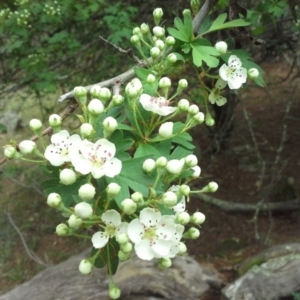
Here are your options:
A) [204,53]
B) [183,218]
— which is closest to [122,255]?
[183,218]

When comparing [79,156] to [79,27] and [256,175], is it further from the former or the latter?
[256,175]

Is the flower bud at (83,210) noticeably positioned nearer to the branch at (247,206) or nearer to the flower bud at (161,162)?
the flower bud at (161,162)

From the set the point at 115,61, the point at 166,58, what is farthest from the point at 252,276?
the point at 166,58

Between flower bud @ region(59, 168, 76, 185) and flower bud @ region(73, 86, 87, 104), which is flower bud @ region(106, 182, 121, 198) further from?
flower bud @ region(73, 86, 87, 104)

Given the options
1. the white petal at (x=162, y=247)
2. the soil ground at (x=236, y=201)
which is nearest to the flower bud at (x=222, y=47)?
the white petal at (x=162, y=247)

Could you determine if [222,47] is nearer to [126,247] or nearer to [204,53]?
[204,53]
